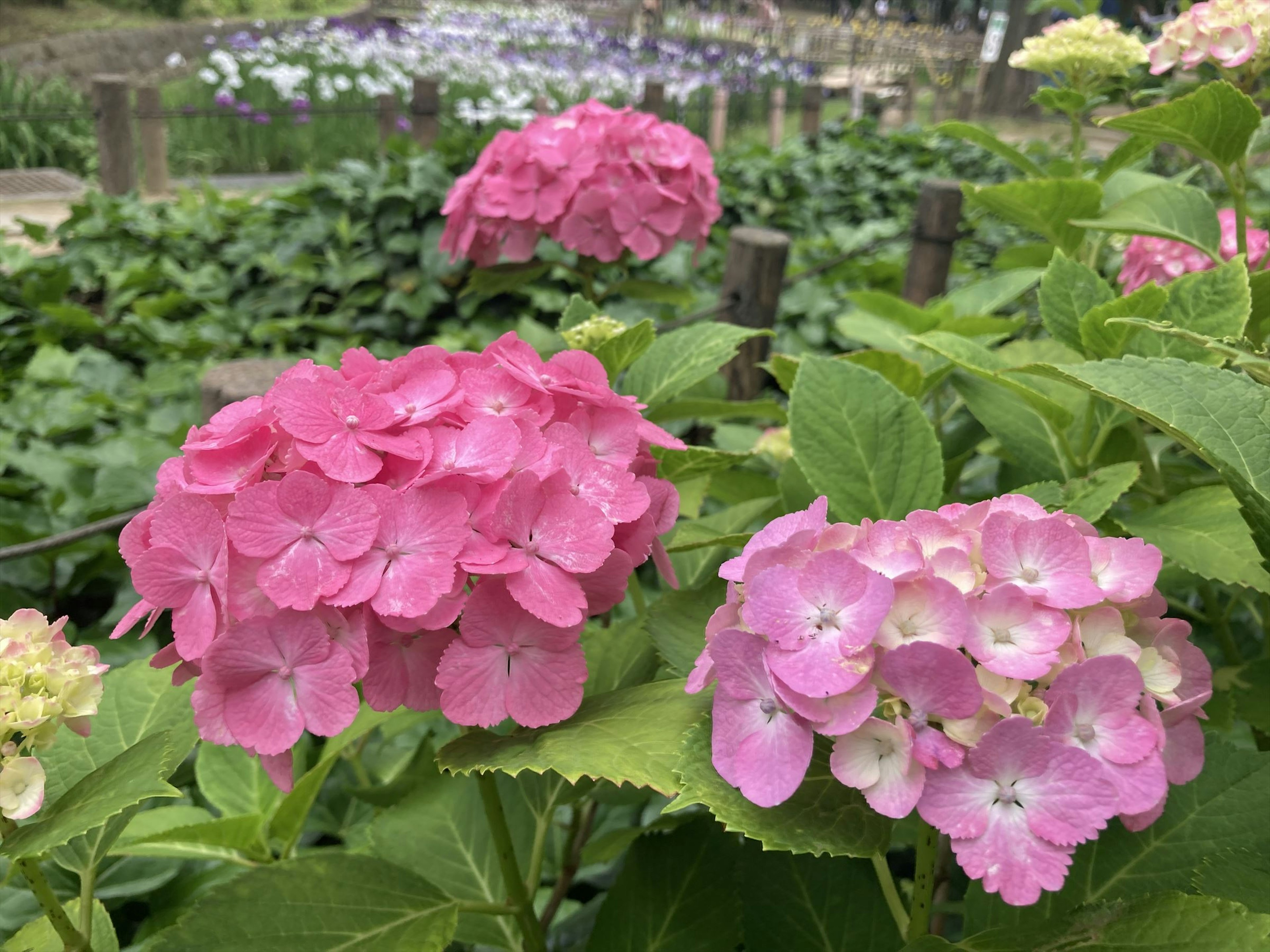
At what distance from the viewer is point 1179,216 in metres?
1.06

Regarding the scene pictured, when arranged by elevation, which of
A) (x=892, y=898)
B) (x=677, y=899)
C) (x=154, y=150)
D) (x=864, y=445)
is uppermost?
(x=864, y=445)

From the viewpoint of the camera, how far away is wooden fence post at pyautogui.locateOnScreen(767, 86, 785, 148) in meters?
8.48

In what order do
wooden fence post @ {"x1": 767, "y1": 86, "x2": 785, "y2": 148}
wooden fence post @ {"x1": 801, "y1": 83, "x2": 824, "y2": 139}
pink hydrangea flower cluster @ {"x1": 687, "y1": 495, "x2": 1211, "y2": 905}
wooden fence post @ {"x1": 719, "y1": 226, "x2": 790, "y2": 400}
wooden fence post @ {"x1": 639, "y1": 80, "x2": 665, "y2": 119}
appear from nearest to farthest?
pink hydrangea flower cluster @ {"x1": 687, "y1": 495, "x2": 1211, "y2": 905} → wooden fence post @ {"x1": 719, "y1": 226, "x2": 790, "y2": 400} → wooden fence post @ {"x1": 639, "y1": 80, "x2": 665, "y2": 119} → wooden fence post @ {"x1": 801, "y1": 83, "x2": 824, "y2": 139} → wooden fence post @ {"x1": 767, "y1": 86, "x2": 785, "y2": 148}

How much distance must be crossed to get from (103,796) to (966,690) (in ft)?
1.64

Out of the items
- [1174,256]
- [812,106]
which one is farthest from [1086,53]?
[812,106]

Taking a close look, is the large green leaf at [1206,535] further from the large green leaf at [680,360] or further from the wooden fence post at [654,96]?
the wooden fence post at [654,96]

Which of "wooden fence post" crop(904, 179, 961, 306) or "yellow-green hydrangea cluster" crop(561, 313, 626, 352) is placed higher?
"yellow-green hydrangea cluster" crop(561, 313, 626, 352)

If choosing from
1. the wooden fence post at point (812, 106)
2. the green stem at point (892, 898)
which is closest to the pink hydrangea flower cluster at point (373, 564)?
the green stem at point (892, 898)

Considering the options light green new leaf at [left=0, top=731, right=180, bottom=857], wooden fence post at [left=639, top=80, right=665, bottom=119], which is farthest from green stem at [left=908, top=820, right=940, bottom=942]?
wooden fence post at [left=639, top=80, right=665, bottom=119]

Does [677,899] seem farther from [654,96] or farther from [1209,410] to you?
[654,96]

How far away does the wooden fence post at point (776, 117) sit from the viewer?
334 inches

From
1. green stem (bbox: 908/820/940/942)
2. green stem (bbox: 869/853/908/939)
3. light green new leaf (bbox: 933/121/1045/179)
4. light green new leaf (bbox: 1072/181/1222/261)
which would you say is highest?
light green new leaf (bbox: 933/121/1045/179)

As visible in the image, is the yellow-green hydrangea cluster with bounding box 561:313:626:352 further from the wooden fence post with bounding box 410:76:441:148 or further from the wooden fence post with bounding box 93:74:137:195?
the wooden fence post with bounding box 93:74:137:195

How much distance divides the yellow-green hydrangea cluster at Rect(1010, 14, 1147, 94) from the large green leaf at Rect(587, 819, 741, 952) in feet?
3.59
